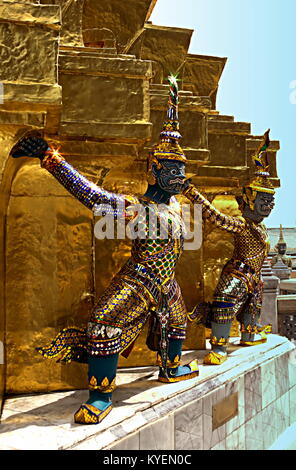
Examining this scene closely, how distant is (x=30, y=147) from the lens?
267 centimetres

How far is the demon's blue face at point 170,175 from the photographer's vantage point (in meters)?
3.12

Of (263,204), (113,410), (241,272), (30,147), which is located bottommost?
(113,410)

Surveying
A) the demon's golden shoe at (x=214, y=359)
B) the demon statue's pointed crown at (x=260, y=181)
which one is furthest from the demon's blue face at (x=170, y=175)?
the demon's golden shoe at (x=214, y=359)

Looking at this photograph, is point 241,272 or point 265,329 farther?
point 265,329

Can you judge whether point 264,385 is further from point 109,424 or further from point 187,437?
point 109,424

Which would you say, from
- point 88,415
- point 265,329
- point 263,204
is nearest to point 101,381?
point 88,415

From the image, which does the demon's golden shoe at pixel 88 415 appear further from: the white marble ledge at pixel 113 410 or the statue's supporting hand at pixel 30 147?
the statue's supporting hand at pixel 30 147

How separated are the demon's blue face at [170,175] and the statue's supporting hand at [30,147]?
2.66 feet

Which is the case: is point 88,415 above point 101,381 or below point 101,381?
below

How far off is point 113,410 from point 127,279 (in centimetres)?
82

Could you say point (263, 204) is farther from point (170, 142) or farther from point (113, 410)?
point (113, 410)

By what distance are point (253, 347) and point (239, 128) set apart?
236cm

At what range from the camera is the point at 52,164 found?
8.94 feet
